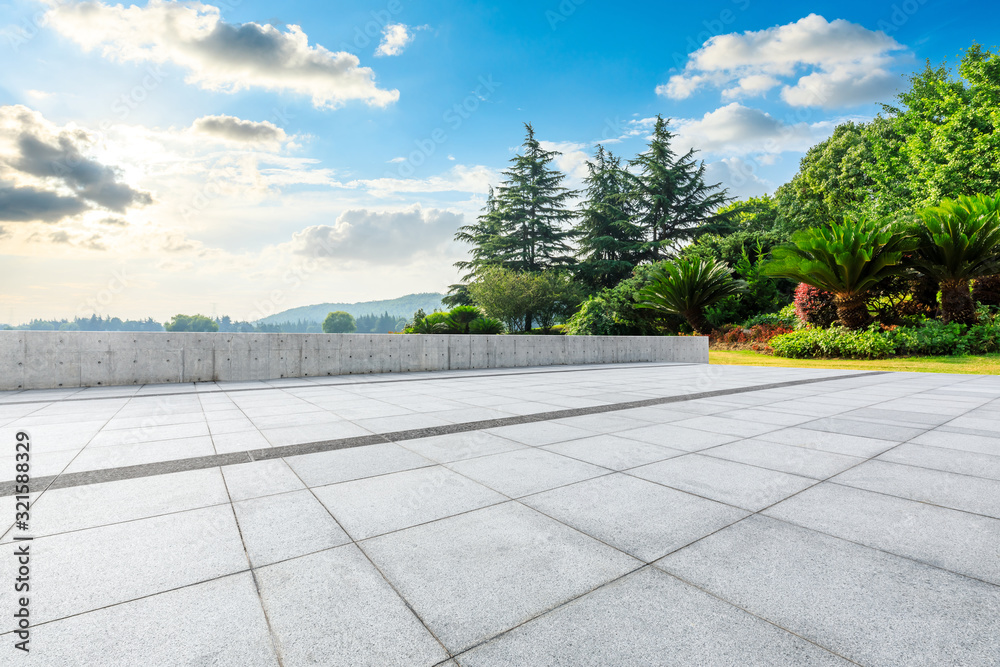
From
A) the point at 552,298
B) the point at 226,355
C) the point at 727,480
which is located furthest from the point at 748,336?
the point at 727,480

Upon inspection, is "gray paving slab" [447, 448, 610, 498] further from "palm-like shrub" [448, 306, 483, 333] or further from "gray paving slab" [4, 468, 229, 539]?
"palm-like shrub" [448, 306, 483, 333]

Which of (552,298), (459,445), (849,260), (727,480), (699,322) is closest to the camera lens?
(727,480)

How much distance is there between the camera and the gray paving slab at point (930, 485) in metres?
3.12

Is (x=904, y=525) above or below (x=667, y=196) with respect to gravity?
below

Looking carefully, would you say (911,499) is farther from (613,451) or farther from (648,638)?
(648,638)

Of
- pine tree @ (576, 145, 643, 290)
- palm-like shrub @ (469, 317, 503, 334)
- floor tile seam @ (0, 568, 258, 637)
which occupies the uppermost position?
pine tree @ (576, 145, 643, 290)

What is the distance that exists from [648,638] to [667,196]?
127ft

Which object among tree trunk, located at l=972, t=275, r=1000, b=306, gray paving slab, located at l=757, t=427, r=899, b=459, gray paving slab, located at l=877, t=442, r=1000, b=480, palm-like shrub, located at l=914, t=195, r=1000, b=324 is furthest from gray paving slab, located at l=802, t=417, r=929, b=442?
tree trunk, located at l=972, t=275, r=1000, b=306

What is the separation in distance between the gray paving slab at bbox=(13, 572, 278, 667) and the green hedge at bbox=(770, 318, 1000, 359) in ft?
65.6

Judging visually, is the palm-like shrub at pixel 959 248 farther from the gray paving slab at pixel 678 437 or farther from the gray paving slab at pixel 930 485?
the gray paving slab at pixel 930 485

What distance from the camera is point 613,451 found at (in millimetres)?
4473

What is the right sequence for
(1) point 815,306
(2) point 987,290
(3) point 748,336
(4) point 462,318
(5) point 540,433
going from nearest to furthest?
(5) point 540,433 < (2) point 987,290 < (1) point 815,306 < (3) point 748,336 < (4) point 462,318

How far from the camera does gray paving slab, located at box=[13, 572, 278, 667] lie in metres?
1.69

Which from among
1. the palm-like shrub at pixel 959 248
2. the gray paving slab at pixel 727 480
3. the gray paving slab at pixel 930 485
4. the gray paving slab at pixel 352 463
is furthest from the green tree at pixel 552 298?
the gray paving slab at pixel 930 485
